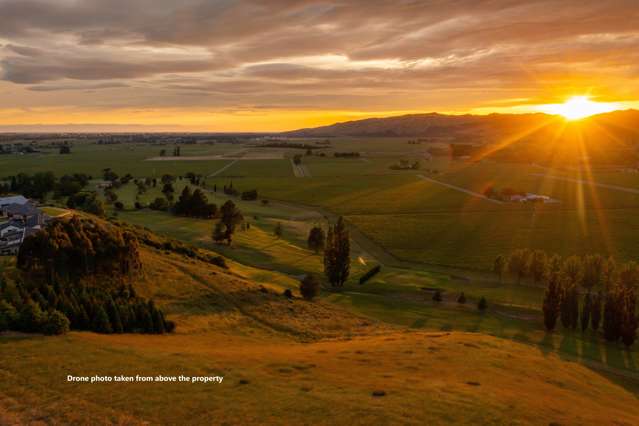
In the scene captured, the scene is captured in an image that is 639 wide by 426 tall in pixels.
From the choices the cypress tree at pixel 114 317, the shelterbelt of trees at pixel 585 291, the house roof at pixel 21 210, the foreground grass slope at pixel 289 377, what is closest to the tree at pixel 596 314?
the shelterbelt of trees at pixel 585 291

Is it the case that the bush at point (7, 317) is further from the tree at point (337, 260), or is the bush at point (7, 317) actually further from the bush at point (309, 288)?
the tree at point (337, 260)

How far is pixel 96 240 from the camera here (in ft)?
172

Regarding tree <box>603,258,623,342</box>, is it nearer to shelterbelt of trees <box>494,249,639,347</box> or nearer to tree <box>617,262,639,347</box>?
shelterbelt of trees <box>494,249,639,347</box>

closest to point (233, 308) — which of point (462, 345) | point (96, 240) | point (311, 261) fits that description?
point (96, 240)

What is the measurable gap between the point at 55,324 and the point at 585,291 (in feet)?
273

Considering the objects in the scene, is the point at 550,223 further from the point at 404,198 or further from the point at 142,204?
the point at 142,204

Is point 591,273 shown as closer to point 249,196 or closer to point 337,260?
point 337,260

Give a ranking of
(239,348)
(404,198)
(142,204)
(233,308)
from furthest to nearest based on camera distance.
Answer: (404,198) → (142,204) → (233,308) → (239,348)

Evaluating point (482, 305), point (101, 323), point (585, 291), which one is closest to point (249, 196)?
point (482, 305)

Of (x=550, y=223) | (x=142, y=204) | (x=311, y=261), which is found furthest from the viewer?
(x=142, y=204)

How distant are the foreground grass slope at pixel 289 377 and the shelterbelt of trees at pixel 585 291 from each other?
15.8m

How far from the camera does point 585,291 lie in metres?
80.5

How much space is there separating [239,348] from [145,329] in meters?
9.41

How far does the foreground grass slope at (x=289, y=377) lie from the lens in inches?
957
